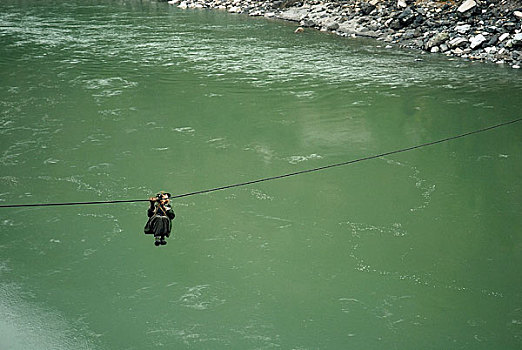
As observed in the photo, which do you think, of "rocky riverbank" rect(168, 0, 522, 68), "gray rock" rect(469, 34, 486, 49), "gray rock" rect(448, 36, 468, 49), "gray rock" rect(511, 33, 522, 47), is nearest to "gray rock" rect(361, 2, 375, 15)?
"rocky riverbank" rect(168, 0, 522, 68)

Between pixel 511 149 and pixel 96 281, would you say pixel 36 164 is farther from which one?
pixel 511 149

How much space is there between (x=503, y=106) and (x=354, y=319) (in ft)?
19.0

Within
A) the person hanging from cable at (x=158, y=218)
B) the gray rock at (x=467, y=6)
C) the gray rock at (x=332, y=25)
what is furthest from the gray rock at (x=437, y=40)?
the person hanging from cable at (x=158, y=218)

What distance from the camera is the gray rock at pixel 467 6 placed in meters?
12.8

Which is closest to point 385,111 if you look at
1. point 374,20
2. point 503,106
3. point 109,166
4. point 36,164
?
point 503,106

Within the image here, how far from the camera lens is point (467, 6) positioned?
42.1 ft

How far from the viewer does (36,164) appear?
6.53 metres

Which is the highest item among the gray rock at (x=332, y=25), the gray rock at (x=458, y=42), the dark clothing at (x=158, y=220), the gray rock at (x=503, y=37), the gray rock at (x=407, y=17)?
the gray rock at (x=407, y=17)

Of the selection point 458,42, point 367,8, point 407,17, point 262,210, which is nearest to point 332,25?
point 367,8

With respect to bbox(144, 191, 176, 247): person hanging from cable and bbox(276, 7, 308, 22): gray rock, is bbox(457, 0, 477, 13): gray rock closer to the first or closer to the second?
bbox(276, 7, 308, 22): gray rock

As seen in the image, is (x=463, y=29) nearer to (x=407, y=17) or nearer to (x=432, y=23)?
(x=432, y=23)

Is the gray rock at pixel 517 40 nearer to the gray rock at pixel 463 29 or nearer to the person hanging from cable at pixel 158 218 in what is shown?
the gray rock at pixel 463 29

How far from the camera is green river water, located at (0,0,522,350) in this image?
13.5 ft

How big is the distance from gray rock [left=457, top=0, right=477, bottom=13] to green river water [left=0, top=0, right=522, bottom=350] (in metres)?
2.38
